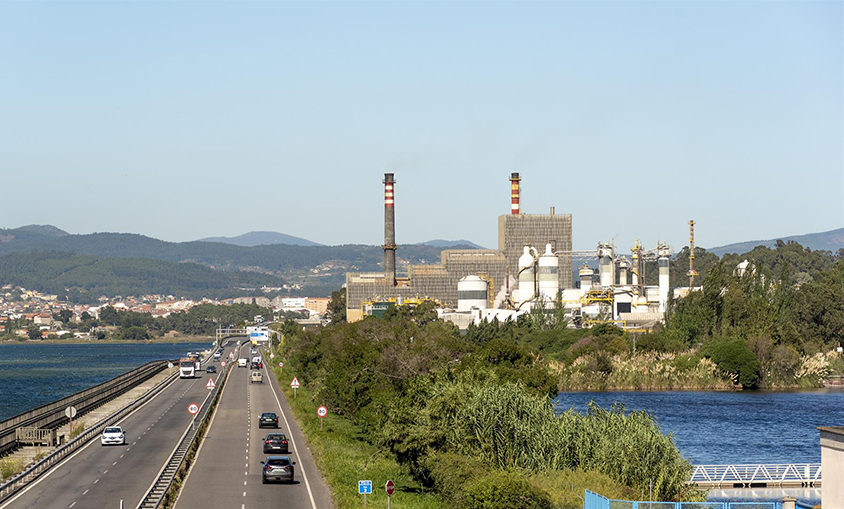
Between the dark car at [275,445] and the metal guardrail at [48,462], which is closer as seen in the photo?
the metal guardrail at [48,462]

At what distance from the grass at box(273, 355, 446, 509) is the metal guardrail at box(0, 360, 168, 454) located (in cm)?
1907

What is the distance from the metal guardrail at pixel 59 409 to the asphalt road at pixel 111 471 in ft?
16.0

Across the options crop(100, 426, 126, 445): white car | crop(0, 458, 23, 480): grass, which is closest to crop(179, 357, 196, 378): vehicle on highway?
crop(100, 426, 126, 445): white car

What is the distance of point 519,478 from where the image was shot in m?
47.6

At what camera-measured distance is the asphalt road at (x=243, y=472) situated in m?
53.1

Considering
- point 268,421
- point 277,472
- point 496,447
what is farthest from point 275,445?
point 268,421

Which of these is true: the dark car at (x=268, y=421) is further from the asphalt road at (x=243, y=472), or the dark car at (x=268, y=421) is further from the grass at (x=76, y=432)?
the grass at (x=76, y=432)

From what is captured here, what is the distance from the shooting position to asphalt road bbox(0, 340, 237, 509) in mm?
52219

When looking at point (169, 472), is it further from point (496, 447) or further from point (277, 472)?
point (496, 447)

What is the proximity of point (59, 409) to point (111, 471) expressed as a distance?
37.4 meters

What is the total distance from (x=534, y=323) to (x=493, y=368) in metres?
116

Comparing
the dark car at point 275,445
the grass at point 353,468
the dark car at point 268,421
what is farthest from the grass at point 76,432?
the dark car at point 275,445

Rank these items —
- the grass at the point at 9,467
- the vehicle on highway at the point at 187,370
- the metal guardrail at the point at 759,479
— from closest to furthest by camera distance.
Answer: the grass at the point at 9,467 → the metal guardrail at the point at 759,479 → the vehicle on highway at the point at 187,370

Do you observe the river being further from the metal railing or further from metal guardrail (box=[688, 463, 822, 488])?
the metal railing
